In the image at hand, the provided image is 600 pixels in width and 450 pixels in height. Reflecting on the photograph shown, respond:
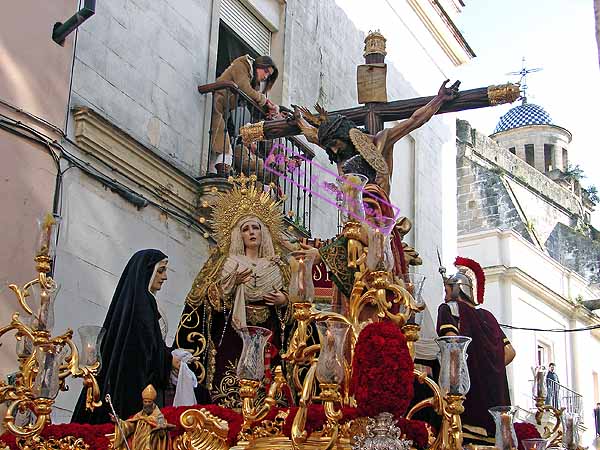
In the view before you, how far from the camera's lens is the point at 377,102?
7.16 m

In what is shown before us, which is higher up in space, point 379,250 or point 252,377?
point 379,250

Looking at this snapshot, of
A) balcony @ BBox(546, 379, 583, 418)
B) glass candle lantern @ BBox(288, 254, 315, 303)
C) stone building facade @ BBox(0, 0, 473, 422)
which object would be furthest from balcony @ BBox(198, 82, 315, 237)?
glass candle lantern @ BBox(288, 254, 315, 303)

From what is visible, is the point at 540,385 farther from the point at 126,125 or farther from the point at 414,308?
the point at 126,125

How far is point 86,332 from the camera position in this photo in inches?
205

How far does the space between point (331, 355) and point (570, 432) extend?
6.22 ft

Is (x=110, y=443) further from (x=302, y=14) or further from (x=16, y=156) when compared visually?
(x=302, y=14)

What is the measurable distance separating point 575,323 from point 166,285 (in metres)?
12.5

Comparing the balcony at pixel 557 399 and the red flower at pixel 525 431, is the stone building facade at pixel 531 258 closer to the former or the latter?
the balcony at pixel 557 399

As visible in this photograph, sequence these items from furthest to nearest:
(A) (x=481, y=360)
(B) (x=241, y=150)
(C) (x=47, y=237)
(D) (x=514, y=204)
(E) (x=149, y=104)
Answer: (D) (x=514, y=204), (B) (x=241, y=150), (E) (x=149, y=104), (A) (x=481, y=360), (C) (x=47, y=237)

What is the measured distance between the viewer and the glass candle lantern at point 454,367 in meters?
4.50

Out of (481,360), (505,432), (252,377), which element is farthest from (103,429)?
(481,360)

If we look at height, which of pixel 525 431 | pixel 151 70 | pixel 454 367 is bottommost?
pixel 525 431

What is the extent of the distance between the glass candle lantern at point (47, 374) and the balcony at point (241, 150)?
4152 mm

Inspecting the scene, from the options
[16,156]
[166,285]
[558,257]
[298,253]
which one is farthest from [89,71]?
[558,257]
